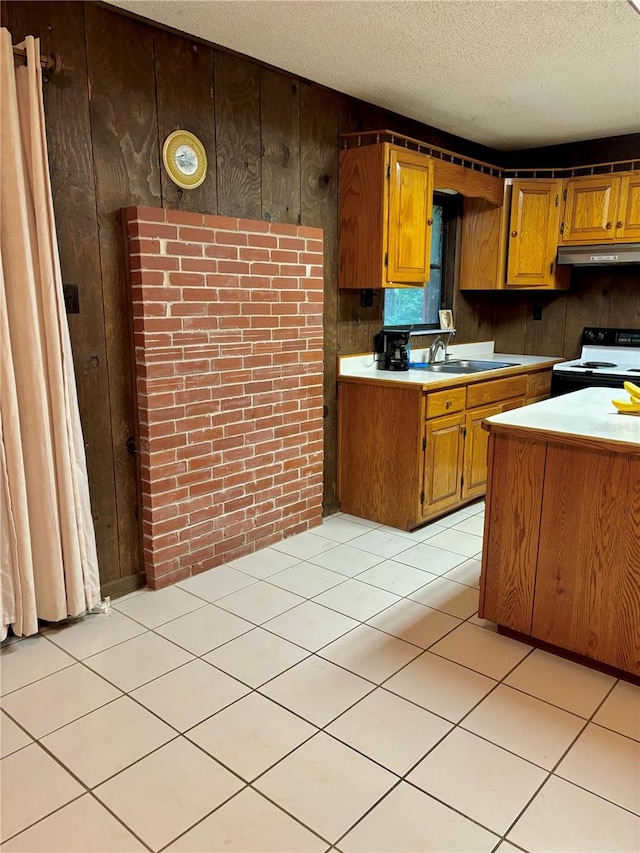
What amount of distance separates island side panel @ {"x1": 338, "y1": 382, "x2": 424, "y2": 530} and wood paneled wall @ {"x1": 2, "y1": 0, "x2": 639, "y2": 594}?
A: 940mm

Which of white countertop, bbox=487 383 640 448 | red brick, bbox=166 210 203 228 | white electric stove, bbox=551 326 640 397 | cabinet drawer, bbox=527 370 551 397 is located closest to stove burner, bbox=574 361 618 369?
white electric stove, bbox=551 326 640 397

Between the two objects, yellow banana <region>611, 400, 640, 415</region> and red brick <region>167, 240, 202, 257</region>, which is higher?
red brick <region>167, 240, 202, 257</region>

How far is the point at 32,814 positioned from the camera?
1576 millimetres

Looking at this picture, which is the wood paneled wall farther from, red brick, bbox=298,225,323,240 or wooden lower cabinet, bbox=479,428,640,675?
wooden lower cabinet, bbox=479,428,640,675

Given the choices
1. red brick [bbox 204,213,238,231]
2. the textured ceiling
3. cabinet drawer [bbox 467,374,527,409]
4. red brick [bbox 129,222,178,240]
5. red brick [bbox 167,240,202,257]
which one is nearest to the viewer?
the textured ceiling

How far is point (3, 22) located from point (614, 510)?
8.72 feet

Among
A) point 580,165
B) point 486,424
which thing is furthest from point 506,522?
point 580,165

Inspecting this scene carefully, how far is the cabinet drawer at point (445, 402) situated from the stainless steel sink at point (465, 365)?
0.42m

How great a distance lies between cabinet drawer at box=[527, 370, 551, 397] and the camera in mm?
4320

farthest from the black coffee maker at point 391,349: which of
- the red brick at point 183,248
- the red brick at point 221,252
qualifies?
the red brick at point 183,248

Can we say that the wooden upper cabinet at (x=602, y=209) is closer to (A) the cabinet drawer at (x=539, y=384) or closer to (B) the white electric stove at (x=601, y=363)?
(B) the white electric stove at (x=601, y=363)

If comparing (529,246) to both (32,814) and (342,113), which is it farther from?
(32,814)

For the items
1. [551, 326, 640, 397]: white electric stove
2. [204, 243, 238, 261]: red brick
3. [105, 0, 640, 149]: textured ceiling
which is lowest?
[551, 326, 640, 397]: white electric stove

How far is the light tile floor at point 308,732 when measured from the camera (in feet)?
5.04
